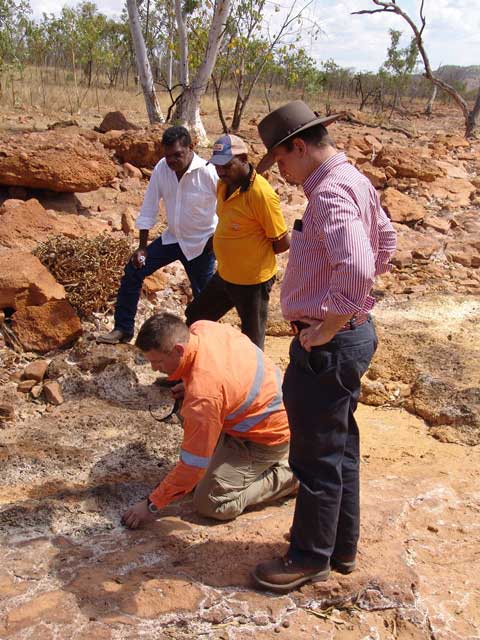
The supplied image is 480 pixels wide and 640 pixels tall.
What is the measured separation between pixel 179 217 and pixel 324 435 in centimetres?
257

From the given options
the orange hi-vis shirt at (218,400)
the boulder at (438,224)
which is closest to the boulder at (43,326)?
the orange hi-vis shirt at (218,400)

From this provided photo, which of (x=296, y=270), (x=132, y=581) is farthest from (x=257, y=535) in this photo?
(x=296, y=270)

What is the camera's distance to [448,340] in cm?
555

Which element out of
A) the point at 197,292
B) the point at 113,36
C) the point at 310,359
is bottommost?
the point at 197,292

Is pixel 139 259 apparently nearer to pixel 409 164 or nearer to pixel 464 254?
pixel 464 254

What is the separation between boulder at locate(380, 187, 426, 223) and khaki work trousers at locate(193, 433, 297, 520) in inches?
239

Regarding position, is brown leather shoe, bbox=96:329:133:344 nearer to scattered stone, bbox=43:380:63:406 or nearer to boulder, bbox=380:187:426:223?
scattered stone, bbox=43:380:63:406

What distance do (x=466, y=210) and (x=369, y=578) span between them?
8114 millimetres

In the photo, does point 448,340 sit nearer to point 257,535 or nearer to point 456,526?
point 456,526

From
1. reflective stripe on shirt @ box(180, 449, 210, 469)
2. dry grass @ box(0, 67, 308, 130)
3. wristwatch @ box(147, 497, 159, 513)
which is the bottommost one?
wristwatch @ box(147, 497, 159, 513)

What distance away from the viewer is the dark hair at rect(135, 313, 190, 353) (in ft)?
8.36

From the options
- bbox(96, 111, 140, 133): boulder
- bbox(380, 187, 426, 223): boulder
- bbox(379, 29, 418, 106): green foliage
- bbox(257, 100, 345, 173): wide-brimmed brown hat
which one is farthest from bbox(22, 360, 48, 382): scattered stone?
bbox(379, 29, 418, 106): green foliage

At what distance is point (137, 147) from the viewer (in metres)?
8.12

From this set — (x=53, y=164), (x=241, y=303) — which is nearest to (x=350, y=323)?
(x=241, y=303)
